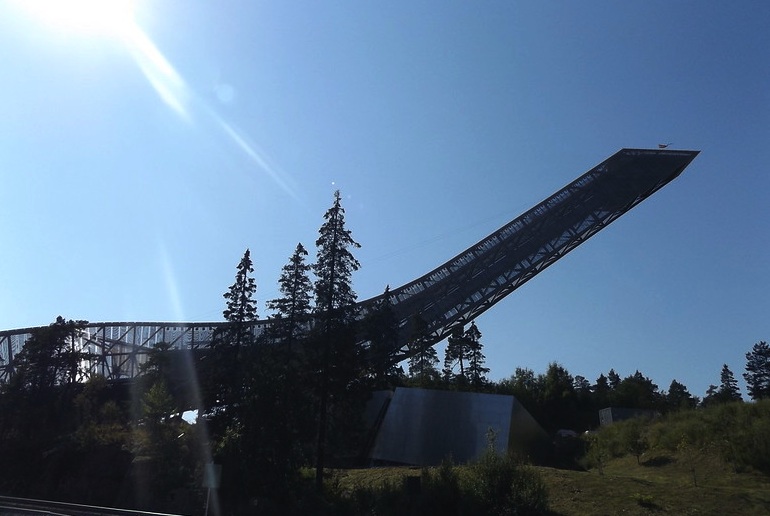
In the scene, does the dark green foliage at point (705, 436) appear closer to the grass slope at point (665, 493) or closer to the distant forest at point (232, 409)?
the grass slope at point (665, 493)

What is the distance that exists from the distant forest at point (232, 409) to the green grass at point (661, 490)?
4.41m

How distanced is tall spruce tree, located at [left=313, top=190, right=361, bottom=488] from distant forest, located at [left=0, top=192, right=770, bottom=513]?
64mm

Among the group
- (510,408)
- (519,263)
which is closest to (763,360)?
(519,263)

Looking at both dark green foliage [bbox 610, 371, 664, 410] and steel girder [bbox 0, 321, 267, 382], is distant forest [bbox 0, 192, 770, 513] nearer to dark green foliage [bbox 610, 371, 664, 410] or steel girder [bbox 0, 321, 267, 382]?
steel girder [bbox 0, 321, 267, 382]

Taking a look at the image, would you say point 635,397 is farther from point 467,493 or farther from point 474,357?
point 467,493

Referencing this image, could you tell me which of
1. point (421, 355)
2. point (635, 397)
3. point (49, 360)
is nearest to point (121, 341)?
point (49, 360)

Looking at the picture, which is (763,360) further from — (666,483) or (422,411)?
(666,483)

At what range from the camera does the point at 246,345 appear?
45750 millimetres

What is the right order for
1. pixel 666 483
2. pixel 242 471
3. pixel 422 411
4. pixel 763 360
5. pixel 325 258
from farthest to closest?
pixel 763 360 < pixel 422 411 < pixel 325 258 < pixel 242 471 < pixel 666 483

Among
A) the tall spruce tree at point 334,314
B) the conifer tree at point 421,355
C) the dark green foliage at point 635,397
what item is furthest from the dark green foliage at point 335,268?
the dark green foliage at point 635,397

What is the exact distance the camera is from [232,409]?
37.4 metres

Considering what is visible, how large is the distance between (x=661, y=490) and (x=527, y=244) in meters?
40.9

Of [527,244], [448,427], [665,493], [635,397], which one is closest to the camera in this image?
[665,493]

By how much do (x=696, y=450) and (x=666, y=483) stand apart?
261 inches
